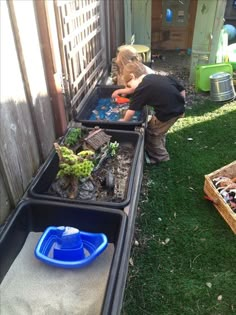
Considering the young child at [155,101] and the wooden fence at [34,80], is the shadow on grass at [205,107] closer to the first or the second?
the young child at [155,101]

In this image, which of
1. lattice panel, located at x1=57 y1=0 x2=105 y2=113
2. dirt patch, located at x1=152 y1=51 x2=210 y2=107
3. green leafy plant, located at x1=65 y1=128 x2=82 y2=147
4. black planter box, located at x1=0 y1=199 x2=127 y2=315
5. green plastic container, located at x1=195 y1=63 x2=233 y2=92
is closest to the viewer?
black planter box, located at x1=0 y1=199 x2=127 y2=315

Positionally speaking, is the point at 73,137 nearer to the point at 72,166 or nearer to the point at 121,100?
the point at 72,166

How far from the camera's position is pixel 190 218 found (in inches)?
103

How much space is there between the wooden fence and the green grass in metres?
1.05

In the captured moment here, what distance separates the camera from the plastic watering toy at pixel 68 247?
1901 millimetres

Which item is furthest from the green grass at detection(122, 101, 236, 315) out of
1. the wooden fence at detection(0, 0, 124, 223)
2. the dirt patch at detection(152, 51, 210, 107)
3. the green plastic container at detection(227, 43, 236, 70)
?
the green plastic container at detection(227, 43, 236, 70)

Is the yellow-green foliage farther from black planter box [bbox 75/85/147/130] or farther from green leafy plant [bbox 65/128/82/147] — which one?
black planter box [bbox 75/85/147/130]

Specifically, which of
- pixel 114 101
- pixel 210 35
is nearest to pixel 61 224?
pixel 114 101

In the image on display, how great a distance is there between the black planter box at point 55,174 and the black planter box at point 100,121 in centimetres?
16

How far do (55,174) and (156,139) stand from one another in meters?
1.29

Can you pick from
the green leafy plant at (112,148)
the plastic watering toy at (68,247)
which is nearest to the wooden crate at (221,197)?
the green leafy plant at (112,148)

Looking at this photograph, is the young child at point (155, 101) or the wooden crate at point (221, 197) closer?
the wooden crate at point (221, 197)

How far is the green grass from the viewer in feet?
6.56

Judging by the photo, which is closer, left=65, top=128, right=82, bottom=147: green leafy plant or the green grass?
the green grass
